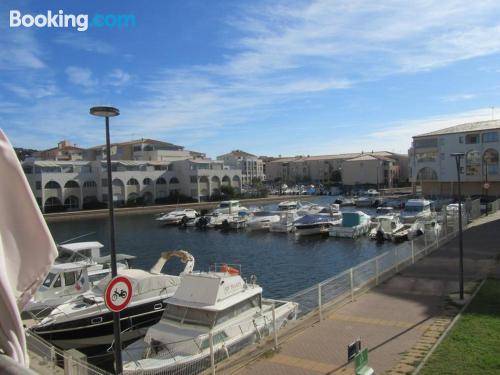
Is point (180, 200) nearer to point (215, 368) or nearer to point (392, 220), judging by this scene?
point (392, 220)

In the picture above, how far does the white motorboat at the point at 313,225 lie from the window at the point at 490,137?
41.0m

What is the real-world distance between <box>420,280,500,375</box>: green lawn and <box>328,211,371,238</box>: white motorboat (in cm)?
3045

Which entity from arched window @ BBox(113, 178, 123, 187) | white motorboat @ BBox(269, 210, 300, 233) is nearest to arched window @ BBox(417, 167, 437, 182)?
white motorboat @ BBox(269, 210, 300, 233)

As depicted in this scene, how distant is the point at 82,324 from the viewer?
17016 millimetres

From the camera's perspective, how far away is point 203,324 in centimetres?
1377

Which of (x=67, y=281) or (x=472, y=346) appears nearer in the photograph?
(x=472, y=346)

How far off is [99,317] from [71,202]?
71.0 m

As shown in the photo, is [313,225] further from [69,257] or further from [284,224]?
[69,257]

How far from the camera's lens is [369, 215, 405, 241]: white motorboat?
139ft

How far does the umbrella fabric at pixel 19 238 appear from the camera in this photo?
9.57ft

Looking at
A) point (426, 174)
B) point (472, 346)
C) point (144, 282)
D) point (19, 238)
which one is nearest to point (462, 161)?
point (426, 174)

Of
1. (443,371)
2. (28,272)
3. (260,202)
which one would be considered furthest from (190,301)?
(260,202)

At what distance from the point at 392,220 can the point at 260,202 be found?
5590cm

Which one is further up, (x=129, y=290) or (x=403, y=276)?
(x=129, y=290)
